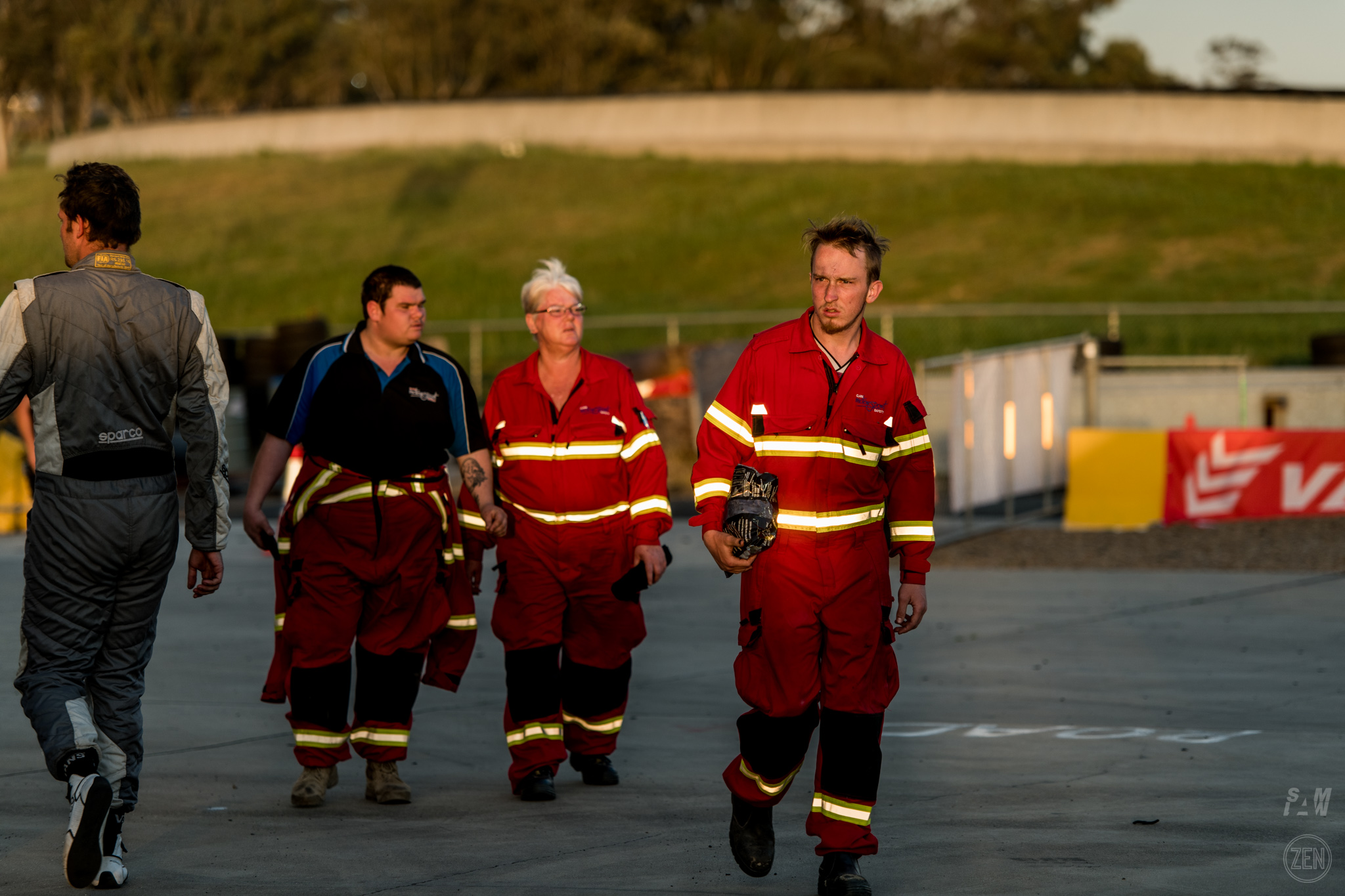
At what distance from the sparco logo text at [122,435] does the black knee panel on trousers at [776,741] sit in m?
1.95

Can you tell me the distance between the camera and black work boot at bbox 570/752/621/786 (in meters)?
6.55

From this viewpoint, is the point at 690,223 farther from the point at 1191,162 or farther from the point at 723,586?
the point at 723,586

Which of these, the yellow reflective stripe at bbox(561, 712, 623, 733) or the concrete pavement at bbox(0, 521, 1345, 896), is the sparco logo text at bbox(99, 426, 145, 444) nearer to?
the concrete pavement at bbox(0, 521, 1345, 896)

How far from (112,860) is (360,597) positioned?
160 centimetres

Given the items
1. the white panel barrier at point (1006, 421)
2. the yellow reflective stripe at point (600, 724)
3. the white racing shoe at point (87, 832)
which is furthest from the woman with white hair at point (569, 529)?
the white panel barrier at point (1006, 421)

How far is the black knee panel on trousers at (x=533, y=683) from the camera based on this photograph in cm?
647

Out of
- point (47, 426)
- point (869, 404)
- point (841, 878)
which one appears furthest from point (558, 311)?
point (841, 878)

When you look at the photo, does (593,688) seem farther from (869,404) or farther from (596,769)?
(869,404)

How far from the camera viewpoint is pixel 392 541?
248 inches

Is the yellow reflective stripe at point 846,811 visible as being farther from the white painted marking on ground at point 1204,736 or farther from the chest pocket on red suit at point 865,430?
the white painted marking on ground at point 1204,736

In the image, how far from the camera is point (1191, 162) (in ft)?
155

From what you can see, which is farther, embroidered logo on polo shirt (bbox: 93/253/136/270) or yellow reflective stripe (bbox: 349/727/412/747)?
yellow reflective stripe (bbox: 349/727/412/747)

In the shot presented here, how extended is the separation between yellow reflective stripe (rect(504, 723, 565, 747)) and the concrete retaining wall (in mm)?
43715

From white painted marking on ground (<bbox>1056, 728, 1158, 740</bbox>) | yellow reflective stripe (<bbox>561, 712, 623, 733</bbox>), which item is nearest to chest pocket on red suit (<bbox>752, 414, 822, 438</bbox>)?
yellow reflective stripe (<bbox>561, 712, 623, 733</bbox>)
